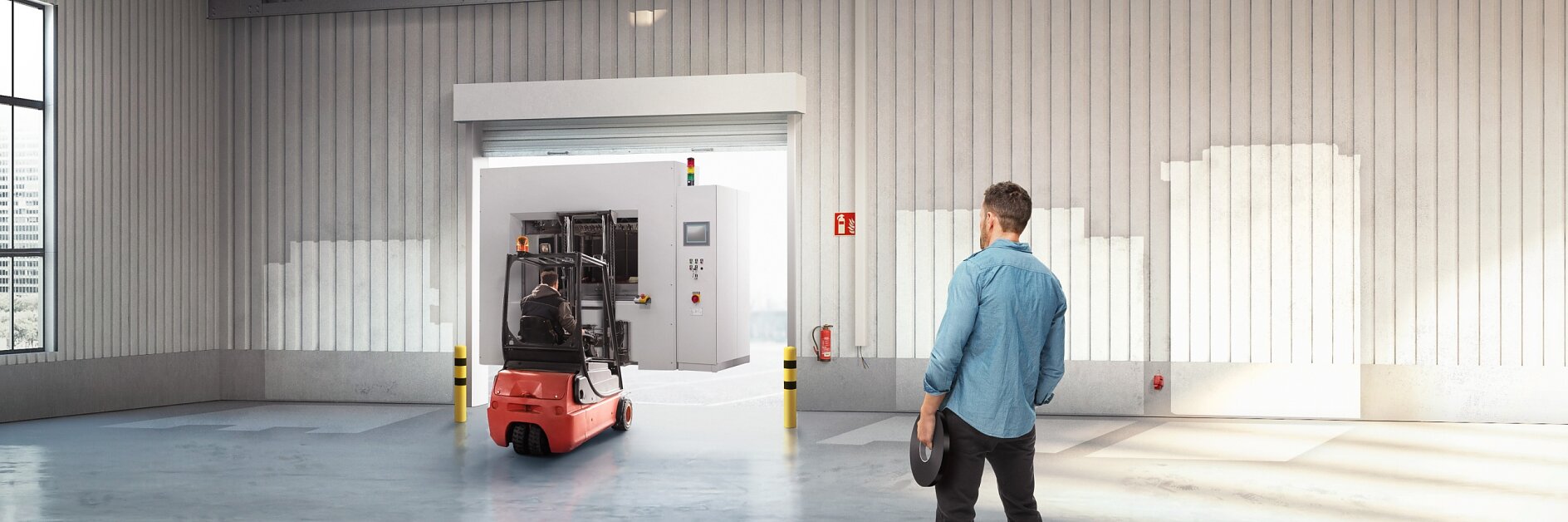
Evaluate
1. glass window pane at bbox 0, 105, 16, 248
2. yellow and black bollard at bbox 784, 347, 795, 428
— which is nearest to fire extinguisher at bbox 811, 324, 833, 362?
yellow and black bollard at bbox 784, 347, 795, 428

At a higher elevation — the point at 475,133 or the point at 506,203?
the point at 475,133

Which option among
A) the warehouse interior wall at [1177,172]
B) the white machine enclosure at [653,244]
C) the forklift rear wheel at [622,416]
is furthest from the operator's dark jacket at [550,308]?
the warehouse interior wall at [1177,172]

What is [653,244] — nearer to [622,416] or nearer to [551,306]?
[622,416]

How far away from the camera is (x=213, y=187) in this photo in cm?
1084

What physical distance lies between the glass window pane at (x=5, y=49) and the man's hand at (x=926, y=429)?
9.30 m

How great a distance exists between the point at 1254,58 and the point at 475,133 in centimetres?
752

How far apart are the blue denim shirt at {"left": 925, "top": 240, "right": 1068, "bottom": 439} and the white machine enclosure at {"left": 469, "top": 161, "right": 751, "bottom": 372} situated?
5.35 metres

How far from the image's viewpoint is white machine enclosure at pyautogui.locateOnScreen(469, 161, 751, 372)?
339 inches

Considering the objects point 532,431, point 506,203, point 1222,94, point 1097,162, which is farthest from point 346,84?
point 1222,94

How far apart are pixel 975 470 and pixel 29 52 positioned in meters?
9.62

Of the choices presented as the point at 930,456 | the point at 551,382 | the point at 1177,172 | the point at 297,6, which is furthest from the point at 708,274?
the point at 297,6

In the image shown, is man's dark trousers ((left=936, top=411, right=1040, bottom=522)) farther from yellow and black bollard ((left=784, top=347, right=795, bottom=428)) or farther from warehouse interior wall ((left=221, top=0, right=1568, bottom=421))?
warehouse interior wall ((left=221, top=0, right=1568, bottom=421))

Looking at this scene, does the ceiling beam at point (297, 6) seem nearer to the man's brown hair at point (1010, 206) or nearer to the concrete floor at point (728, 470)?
the concrete floor at point (728, 470)

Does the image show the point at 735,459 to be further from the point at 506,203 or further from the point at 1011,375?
the point at 1011,375
